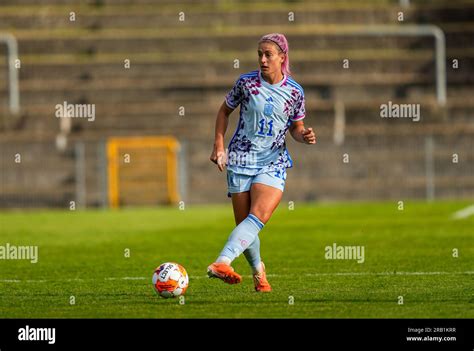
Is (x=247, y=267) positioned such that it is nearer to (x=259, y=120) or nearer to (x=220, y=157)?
(x=259, y=120)

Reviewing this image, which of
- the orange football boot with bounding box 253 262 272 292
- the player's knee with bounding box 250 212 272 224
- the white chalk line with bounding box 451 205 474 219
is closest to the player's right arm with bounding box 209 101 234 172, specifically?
the player's knee with bounding box 250 212 272 224

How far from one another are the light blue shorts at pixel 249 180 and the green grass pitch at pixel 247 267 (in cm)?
101

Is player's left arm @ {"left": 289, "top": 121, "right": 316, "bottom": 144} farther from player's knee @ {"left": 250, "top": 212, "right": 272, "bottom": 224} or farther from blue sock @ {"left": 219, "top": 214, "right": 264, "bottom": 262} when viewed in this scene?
blue sock @ {"left": 219, "top": 214, "right": 264, "bottom": 262}

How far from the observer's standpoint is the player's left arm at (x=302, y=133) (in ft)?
37.8

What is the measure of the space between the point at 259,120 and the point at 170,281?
5.62 feet

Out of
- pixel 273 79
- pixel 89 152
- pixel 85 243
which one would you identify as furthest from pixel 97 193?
pixel 273 79

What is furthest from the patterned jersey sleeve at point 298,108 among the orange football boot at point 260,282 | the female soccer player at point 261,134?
the orange football boot at point 260,282

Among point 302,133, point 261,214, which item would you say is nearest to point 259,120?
point 302,133

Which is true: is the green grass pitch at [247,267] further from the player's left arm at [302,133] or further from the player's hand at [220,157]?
the player's left arm at [302,133]

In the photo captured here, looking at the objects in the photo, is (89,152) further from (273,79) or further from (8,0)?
(273,79)

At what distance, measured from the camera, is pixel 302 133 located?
38.2 feet

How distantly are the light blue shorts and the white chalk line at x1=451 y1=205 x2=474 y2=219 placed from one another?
44.8 feet
